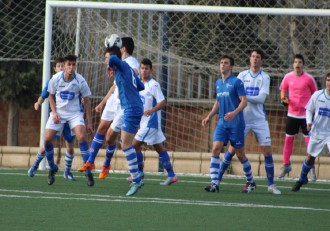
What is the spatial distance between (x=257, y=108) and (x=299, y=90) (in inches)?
109

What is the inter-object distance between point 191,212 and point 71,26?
32.6ft

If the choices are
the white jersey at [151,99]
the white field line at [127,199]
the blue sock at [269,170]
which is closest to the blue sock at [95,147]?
the white jersey at [151,99]

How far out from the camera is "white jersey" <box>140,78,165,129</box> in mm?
14406

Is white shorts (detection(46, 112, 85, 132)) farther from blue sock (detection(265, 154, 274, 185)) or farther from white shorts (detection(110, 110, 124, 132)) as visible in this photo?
blue sock (detection(265, 154, 274, 185))

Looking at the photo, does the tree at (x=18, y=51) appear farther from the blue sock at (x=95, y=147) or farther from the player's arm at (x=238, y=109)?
the player's arm at (x=238, y=109)

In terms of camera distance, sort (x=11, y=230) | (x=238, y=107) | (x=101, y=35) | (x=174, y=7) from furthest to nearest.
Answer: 1. (x=101, y=35)
2. (x=174, y=7)
3. (x=238, y=107)
4. (x=11, y=230)

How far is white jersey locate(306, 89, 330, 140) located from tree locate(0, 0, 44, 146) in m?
7.82

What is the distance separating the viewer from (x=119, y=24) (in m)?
19.1

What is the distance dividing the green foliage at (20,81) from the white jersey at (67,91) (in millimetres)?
10502

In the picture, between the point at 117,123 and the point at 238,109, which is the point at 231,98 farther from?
the point at 117,123

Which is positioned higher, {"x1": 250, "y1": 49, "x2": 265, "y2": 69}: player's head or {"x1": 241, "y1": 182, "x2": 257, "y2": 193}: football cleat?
{"x1": 250, "y1": 49, "x2": 265, "y2": 69}: player's head

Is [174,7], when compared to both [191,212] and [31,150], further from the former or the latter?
[191,212]

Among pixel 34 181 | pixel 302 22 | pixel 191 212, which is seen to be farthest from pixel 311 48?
pixel 191 212

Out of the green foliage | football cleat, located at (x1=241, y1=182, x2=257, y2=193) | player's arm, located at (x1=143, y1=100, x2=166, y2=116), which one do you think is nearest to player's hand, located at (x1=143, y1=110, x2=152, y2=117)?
player's arm, located at (x1=143, y1=100, x2=166, y2=116)
